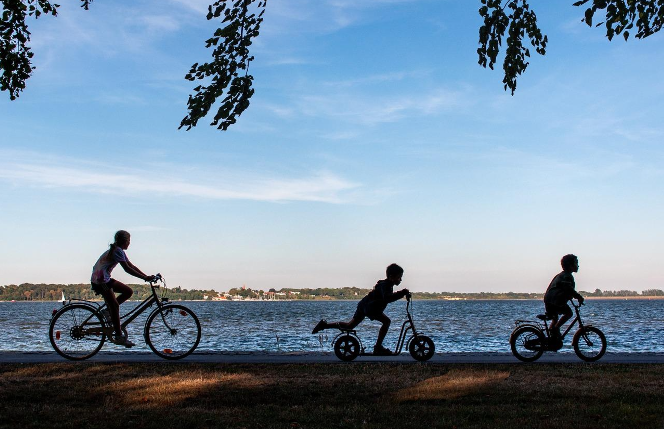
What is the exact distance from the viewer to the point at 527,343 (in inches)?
455

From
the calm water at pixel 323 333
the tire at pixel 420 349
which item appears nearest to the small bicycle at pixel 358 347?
the tire at pixel 420 349

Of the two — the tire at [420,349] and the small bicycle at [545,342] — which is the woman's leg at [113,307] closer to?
the tire at [420,349]

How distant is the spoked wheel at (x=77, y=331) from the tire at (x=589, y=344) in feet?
26.9

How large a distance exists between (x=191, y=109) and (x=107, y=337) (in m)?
4.99

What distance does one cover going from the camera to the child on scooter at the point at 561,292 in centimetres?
1126

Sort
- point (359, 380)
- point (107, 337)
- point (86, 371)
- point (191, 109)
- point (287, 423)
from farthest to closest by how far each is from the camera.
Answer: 1. point (107, 337)
2. point (86, 371)
3. point (359, 380)
4. point (191, 109)
5. point (287, 423)

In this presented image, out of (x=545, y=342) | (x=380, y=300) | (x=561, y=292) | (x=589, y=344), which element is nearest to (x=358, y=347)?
(x=380, y=300)

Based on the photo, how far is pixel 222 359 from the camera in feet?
36.4

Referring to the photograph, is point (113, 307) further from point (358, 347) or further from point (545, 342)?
point (545, 342)

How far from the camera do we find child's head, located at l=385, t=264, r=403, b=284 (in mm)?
10820

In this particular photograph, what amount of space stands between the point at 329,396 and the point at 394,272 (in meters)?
3.59

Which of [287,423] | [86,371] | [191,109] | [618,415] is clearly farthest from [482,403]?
[86,371]

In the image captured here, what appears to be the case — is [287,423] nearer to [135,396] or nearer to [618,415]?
[135,396]

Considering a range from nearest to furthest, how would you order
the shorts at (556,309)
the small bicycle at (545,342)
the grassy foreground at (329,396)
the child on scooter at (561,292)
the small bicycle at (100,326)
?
1. the grassy foreground at (329,396)
2. the small bicycle at (100,326)
3. the child on scooter at (561,292)
4. the shorts at (556,309)
5. the small bicycle at (545,342)
